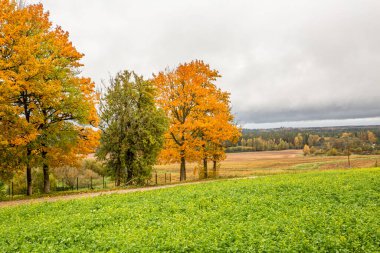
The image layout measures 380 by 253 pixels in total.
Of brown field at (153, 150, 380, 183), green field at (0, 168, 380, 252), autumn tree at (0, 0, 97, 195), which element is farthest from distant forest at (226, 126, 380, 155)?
green field at (0, 168, 380, 252)

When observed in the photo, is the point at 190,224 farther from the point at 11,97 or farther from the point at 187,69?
the point at 187,69

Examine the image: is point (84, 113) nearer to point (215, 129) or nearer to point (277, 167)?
point (215, 129)

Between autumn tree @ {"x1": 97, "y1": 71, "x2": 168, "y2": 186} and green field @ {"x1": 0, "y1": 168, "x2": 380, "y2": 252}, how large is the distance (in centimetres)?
1011

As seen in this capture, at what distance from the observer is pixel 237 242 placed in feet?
32.7

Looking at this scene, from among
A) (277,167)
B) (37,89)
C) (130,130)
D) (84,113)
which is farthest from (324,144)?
(37,89)

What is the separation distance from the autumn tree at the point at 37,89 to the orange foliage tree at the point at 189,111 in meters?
9.25

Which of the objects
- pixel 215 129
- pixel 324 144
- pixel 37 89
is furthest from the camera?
pixel 324 144

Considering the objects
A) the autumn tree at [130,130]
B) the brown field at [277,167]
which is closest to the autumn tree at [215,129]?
the brown field at [277,167]

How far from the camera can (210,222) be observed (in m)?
12.9

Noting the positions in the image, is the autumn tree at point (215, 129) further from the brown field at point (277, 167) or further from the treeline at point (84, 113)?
the brown field at point (277, 167)

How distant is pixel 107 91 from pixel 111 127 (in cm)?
436

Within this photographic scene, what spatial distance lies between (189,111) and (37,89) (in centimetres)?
1746

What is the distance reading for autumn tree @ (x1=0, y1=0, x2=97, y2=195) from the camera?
2005cm

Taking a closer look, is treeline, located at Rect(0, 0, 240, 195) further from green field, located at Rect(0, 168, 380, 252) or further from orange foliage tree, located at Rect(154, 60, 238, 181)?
green field, located at Rect(0, 168, 380, 252)
